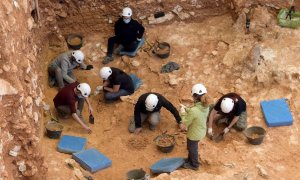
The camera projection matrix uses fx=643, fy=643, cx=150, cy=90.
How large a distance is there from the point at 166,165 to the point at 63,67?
125 inches

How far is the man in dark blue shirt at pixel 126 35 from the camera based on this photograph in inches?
526

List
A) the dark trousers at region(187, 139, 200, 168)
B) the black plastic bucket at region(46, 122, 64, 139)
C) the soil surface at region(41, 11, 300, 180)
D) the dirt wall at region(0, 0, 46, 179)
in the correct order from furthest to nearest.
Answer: the black plastic bucket at region(46, 122, 64, 139) < the soil surface at region(41, 11, 300, 180) < the dark trousers at region(187, 139, 200, 168) < the dirt wall at region(0, 0, 46, 179)

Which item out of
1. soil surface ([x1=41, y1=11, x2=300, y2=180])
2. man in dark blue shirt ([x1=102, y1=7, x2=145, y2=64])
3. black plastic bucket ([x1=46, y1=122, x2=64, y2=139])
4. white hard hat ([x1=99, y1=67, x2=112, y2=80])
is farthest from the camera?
man in dark blue shirt ([x1=102, y1=7, x2=145, y2=64])

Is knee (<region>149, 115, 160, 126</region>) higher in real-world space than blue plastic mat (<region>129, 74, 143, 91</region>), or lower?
lower

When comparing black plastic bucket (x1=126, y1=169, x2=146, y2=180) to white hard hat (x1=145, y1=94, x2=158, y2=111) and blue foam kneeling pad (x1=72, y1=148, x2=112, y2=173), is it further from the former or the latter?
white hard hat (x1=145, y1=94, x2=158, y2=111)

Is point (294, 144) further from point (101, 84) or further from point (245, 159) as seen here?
point (101, 84)

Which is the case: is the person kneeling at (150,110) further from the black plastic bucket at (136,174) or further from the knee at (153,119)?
the black plastic bucket at (136,174)

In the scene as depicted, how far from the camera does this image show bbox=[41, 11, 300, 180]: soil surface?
10727mm

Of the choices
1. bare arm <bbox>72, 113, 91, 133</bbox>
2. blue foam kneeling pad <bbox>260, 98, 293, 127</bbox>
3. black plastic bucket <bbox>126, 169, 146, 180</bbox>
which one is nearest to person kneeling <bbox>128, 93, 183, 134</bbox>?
bare arm <bbox>72, 113, 91, 133</bbox>

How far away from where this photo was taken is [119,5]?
13.9 metres

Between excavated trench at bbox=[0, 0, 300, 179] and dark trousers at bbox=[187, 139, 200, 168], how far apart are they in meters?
0.18

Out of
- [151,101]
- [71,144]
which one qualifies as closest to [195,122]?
[151,101]

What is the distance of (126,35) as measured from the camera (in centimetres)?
1338

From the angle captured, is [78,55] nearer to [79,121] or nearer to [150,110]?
[79,121]
